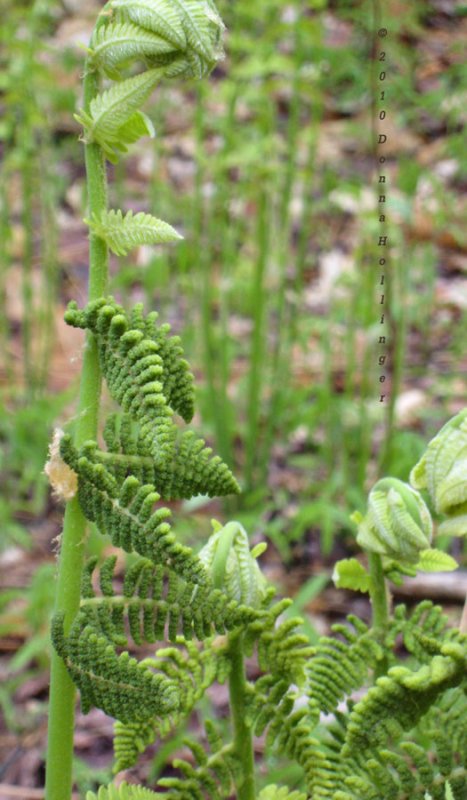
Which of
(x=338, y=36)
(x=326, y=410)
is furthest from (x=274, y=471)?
(x=338, y=36)

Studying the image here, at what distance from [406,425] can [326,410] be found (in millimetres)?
424

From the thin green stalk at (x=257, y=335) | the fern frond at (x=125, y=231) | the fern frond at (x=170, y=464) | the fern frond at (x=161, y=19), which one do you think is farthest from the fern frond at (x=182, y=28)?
the thin green stalk at (x=257, y=335)

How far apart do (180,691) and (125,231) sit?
0.31m

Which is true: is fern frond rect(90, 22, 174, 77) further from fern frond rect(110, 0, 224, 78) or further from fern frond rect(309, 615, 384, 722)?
fern frond rect(309, 615, 384, 722)

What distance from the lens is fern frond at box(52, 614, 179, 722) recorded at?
0.58 metres

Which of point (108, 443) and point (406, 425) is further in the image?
point (406, 425)

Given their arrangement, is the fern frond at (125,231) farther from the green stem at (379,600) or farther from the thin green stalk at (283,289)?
the thin green stalk at (283,289)

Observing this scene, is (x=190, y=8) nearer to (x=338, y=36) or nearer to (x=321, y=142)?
(x=321, y=142)

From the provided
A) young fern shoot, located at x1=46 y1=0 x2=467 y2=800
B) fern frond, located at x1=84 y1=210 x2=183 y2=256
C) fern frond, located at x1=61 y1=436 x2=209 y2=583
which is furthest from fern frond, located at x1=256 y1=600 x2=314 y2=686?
fern frond, located at x1=84 y1=210 x2=183 y2=256

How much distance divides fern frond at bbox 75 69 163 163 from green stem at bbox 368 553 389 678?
0.34 meters

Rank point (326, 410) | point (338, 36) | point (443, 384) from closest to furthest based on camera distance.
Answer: point (326, 410)
point (443, 384)
point (338, 36)

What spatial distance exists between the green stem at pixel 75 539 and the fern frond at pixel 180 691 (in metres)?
0.04

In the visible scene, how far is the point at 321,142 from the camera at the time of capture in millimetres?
4090

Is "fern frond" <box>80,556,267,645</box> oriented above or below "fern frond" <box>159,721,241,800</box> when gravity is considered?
above
